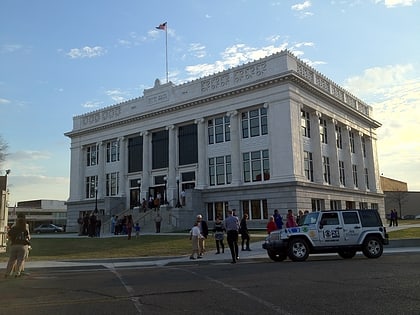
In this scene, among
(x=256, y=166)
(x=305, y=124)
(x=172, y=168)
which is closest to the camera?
(x=256, y=166)

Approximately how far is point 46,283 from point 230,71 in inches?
1381

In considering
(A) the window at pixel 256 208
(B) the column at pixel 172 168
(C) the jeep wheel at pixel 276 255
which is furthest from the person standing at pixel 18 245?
(B) the column at pixel 172 168

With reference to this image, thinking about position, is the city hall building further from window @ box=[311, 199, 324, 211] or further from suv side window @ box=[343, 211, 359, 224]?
suv side window @ box=[343, 211, 359, 224]

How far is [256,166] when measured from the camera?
4188cm

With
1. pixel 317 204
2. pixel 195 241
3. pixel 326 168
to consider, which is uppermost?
pixel 326 168

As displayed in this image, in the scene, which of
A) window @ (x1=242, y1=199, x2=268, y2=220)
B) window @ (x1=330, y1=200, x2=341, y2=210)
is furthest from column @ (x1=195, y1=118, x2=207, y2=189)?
window @ (x1=330, y1=200, x2=341, y2=210)

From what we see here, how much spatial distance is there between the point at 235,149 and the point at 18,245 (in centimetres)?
3074

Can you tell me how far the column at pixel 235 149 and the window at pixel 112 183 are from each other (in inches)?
699

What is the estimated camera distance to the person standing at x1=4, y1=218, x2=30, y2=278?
13516mm

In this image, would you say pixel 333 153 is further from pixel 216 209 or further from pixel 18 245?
pixel 18 245

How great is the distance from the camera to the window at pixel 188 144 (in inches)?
1844

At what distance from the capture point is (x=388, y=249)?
854 inches

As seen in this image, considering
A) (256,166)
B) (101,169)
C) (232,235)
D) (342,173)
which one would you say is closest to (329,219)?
(232,235)

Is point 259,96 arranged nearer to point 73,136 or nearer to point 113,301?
point 73,136
